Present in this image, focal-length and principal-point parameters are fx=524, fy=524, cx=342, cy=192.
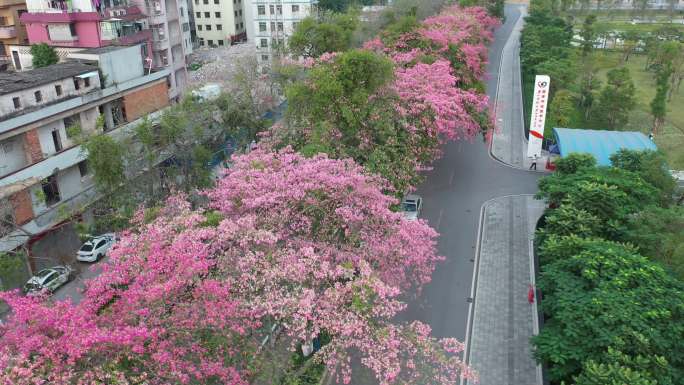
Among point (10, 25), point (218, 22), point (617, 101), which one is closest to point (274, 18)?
point (218, 22)

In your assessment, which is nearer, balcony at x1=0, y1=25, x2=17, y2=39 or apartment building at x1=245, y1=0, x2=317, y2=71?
balcony at x1=0, y1=25, x2=17, y2=39

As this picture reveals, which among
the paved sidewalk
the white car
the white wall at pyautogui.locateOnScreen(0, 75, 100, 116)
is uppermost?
the white wall at pyautogui.locateOnScreen(0, 75, 100, 116)

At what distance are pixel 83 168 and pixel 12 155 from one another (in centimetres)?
372

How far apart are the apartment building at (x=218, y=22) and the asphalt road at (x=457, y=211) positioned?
122ft

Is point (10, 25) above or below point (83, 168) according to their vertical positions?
above

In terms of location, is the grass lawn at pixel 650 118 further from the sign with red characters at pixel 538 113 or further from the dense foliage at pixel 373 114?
the dense foliage at pixel 373 114

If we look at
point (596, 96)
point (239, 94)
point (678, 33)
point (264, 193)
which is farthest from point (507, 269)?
point (678, 33)

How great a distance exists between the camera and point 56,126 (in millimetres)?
22906

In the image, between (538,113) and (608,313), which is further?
(538,113)

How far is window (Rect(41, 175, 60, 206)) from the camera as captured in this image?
74.1 ft

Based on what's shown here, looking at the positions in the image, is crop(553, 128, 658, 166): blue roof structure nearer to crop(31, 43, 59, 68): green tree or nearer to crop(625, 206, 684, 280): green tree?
crop(625, 206, 684, 280): green tree

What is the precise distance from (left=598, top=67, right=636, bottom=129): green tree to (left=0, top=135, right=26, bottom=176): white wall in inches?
1320

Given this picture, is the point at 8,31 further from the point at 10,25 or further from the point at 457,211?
the point at 457,211

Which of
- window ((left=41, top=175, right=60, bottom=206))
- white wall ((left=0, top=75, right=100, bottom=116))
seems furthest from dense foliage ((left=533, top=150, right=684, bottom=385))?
white wall ((left=0, top=75, right=100, bottom=116))
